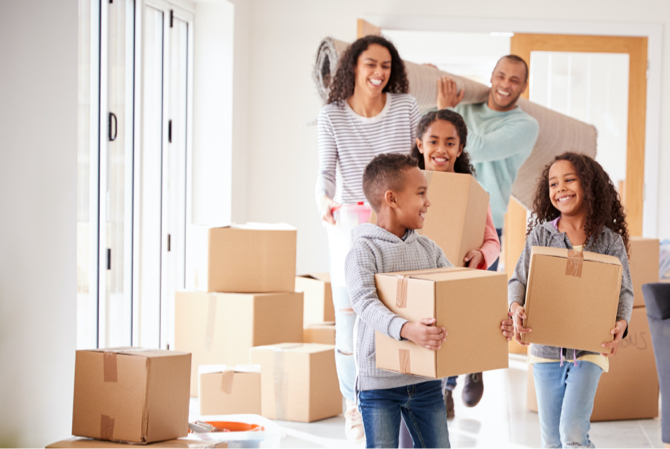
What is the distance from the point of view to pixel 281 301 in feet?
9.74

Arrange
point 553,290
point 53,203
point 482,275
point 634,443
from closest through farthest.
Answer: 1. point 482,275
2. point 553,290
3. point 53,203
4. point 634,443

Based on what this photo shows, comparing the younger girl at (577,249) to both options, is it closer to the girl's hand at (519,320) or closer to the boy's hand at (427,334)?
the girl's hand at (519,320)

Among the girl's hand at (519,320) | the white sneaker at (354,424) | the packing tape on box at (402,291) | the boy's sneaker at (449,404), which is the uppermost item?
the packing tape on box at (402,291)

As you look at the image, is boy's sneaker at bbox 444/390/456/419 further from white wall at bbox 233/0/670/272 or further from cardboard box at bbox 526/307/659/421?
white wall at bbox 233/0/670/272

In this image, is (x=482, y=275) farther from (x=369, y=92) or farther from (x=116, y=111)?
(x=116, y=111)

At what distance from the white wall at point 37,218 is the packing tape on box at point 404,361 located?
114cm

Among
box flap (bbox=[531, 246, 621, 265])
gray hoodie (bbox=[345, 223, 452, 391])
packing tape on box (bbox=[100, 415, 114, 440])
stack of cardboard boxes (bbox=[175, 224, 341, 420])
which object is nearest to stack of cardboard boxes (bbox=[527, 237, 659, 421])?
box flap (bbox=[531, 246, 621, 265])

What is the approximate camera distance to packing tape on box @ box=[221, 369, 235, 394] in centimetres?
250

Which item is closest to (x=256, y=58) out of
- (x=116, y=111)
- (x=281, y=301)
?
(x=116, y=111)

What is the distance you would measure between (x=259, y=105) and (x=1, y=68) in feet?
7.49

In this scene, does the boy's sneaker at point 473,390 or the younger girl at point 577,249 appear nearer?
the younger girl at point 577,249

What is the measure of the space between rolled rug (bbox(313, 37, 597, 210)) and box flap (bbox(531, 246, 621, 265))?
1.08 meters

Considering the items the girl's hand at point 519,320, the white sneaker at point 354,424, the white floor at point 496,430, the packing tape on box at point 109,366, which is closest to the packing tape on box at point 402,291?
the girl's hand at point 519,320

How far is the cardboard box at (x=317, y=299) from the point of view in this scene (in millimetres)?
3346
